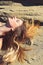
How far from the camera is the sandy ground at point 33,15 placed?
272cm

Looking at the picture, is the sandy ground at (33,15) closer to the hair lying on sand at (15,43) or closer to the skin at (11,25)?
the hair lying on sand at (15,43)

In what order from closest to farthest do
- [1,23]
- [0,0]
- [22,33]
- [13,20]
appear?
[22,33] < [13,20] < [1,23] < [0,0]

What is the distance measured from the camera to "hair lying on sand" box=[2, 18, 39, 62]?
8.59ft

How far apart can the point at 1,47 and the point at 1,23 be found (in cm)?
58

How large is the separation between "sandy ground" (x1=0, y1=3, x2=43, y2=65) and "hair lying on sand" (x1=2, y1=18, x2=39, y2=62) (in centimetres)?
7

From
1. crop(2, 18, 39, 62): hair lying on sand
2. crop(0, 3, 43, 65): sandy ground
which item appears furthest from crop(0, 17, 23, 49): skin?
crop(0, 3, 43, 65): sandy ground

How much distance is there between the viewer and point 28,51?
2834mm

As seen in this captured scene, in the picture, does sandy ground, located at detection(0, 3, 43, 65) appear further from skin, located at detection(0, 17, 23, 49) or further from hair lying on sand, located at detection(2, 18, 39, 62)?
skin, located at detection(0, 17, 23, 49)

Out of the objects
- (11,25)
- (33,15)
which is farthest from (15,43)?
(33,15)

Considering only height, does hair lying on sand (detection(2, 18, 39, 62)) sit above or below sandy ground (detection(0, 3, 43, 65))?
above

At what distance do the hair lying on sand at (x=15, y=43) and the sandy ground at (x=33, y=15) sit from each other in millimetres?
68

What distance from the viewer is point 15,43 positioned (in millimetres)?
2801

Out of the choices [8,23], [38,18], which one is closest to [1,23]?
[8,23]

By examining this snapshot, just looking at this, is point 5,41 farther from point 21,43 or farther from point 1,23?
point 1,23
